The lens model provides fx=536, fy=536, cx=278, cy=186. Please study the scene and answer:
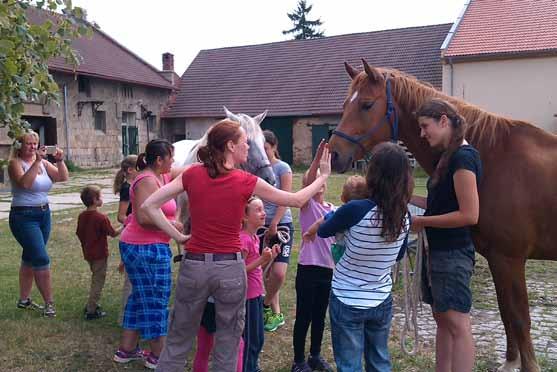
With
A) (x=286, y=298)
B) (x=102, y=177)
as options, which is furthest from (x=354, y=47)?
(x=286, y=298)

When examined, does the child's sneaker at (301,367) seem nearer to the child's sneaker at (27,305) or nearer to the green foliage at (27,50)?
the green foliage at (27,50)

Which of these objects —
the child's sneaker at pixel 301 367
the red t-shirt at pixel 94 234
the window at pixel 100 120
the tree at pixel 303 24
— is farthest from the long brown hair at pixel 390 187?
the tree at pixel 303 24

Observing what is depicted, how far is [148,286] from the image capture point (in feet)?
12.5

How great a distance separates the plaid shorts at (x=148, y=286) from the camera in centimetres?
375

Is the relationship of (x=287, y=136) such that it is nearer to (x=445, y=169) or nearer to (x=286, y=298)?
(x=286, y=298)

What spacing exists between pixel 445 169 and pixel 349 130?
921 millimetres

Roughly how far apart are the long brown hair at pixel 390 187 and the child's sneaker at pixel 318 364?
155cm

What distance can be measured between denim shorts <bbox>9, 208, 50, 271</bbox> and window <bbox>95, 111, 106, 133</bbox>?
21904mm

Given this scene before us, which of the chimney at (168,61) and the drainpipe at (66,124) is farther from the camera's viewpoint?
the chimney at (168,61)

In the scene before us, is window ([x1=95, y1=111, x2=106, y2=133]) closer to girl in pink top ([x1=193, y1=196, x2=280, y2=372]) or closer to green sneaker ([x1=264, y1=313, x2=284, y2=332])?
green sneaker ([x1=264, y1=313, x2=284, y2=332])

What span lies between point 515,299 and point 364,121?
1498 mm

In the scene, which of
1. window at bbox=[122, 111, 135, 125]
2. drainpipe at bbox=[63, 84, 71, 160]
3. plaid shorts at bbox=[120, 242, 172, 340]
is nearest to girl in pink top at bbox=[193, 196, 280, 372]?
plaid shorts at bbox=[120, 242, 172, 340]

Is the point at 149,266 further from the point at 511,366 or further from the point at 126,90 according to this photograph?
the point at 126,90

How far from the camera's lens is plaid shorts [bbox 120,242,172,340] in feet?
12.3
